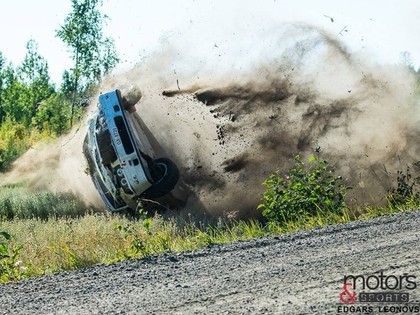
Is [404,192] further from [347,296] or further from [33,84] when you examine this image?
[33,84]

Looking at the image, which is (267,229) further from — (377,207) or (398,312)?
(398,312)

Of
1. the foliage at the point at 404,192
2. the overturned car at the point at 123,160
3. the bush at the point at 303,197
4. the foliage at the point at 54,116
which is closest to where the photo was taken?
the bush at the point at 303,197

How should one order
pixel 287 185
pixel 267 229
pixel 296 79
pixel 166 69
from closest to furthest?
pixel 267 229, pixel 287 185, pixel 296 79, pixel 166 69

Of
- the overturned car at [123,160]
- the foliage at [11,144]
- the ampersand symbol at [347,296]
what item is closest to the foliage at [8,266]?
the ampersand symbol at [347,296]

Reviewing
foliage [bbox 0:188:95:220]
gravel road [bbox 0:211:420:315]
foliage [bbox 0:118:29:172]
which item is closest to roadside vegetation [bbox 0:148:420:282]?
gravel road [bbox 0:211:420:315]

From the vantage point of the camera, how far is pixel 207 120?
18641mm

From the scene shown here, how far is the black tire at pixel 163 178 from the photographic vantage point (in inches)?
677

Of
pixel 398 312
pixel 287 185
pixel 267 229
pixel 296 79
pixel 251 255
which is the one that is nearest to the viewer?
pixel 398 312

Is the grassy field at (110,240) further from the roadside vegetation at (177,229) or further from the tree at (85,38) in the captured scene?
the tree at (85,38)

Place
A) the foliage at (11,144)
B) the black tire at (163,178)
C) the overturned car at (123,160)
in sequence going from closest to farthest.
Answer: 1. the overturned car at (123,160)
2. the black tire at (163,178)
3. the foliage at (11,144)

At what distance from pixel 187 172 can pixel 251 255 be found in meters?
9.11

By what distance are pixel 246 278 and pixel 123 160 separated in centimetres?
930

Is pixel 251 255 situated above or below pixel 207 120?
below

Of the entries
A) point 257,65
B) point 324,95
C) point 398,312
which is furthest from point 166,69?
point 398,312
